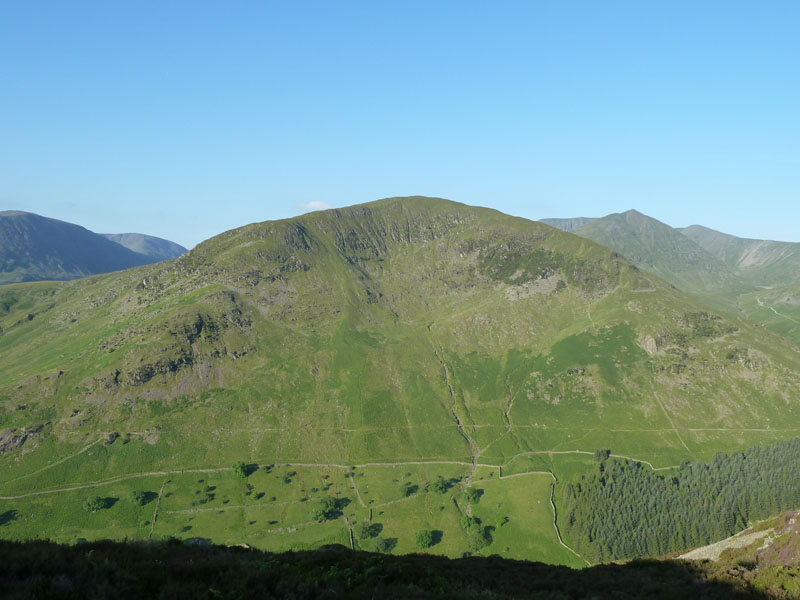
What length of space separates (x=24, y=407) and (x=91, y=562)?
22641 centimetres

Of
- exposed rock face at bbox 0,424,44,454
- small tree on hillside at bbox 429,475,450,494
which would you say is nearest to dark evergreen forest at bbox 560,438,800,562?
small tree on hillside at bbox 429,475,450,494

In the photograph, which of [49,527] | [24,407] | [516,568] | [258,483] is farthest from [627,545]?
[24,407]

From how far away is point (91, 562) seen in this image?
22375 mm

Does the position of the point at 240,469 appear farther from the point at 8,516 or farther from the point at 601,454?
the point at 601,454

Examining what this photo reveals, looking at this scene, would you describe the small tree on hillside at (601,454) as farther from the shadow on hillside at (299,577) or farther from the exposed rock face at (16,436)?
the exposed rock face at (16,436)

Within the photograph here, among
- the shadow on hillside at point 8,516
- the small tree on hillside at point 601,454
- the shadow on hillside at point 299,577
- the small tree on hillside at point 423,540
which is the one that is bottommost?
the small tree on hillside at point 423,540

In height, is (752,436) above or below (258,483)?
above

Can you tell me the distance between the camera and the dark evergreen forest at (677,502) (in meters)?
135

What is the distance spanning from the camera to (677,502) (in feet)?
480

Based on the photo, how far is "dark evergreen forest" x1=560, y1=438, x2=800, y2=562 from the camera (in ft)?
442

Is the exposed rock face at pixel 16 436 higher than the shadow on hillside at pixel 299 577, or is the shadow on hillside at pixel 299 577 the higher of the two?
the shadow on hillside at pixel 299 577

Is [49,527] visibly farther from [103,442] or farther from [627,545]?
[627,545]

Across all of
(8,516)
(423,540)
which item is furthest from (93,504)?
(423,540)

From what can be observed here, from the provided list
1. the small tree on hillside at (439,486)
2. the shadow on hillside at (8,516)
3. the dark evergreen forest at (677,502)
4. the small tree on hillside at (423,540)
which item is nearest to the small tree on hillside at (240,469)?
the shadow on hillside at (8,516)
